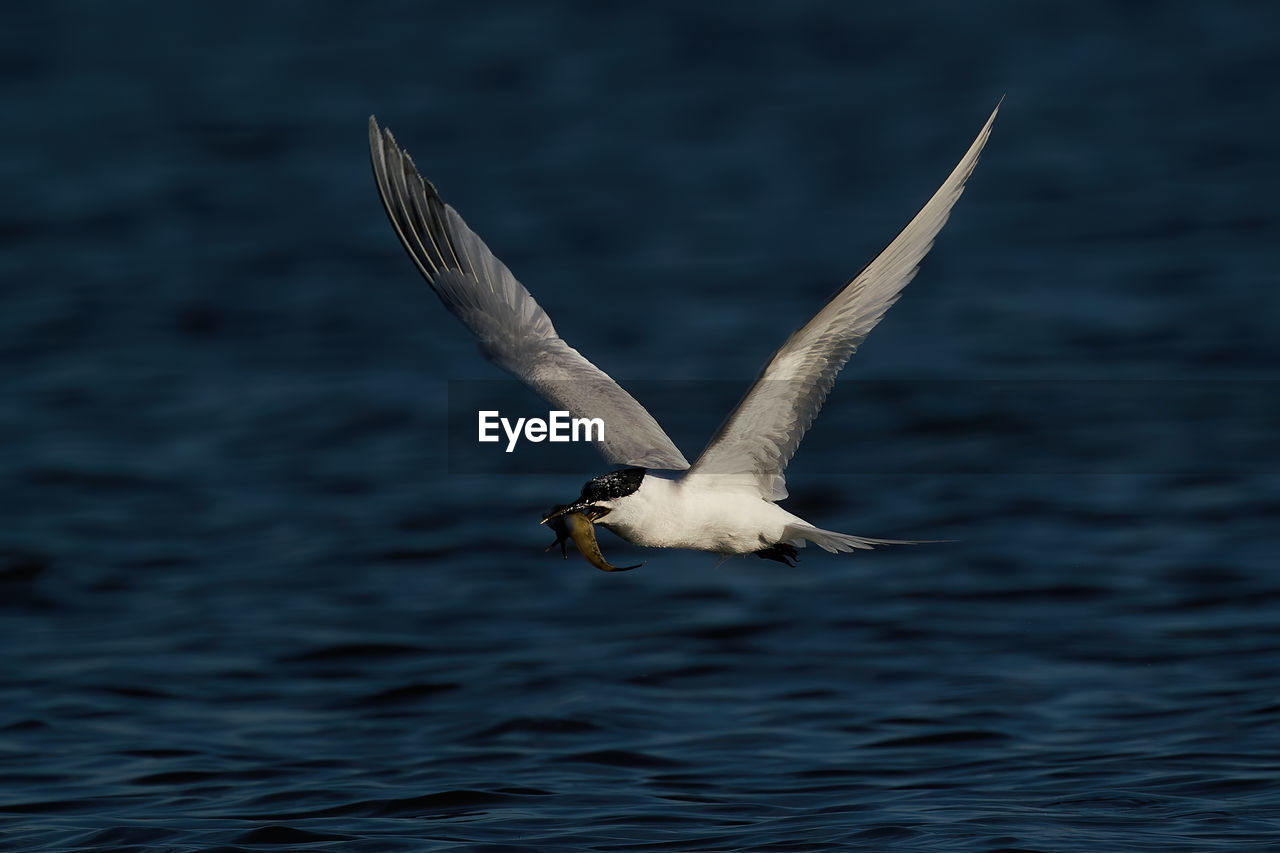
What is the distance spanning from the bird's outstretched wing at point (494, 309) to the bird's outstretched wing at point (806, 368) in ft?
2.31

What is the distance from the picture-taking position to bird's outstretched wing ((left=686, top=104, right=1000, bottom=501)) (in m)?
5.98

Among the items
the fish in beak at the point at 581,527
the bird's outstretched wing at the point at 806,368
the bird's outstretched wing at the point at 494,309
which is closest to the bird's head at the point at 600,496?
the fish in beak at the point at 581,527

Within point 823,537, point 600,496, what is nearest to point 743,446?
point 823,537

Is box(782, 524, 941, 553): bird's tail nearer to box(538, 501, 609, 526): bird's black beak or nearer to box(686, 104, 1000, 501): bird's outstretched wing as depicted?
box(686, 104, 1000, 501): bird's outstretched wing

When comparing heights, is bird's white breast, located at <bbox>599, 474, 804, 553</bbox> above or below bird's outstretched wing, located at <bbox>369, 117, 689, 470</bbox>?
below

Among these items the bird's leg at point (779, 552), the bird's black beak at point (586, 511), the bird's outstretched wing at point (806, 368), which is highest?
the bird's outstretched wing at point (806, 368)

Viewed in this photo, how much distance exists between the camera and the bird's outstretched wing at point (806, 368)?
19.6ft

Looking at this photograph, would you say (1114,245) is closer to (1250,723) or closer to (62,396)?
(1250,723)

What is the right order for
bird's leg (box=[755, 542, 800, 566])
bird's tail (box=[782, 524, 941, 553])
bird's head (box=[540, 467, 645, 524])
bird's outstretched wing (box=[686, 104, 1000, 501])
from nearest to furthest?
bird's outstretched wing (box=[686, 104, 1000, 501]) < bird's head (box=[540, 467, 645, 524]) < bird's tail (box=[782, 524, 941, 553]) < bird's leg (box=[755, 542, 800, 566])

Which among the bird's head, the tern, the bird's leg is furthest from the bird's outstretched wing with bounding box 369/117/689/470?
the bird's head

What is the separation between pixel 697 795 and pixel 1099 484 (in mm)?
5169

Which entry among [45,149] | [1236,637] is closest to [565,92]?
[45,149]

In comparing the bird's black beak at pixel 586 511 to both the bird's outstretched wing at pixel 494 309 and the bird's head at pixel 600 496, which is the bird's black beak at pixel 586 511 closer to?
the bird's head at pixel 600 496

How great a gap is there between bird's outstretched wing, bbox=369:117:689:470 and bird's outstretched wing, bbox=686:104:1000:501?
703 mm
